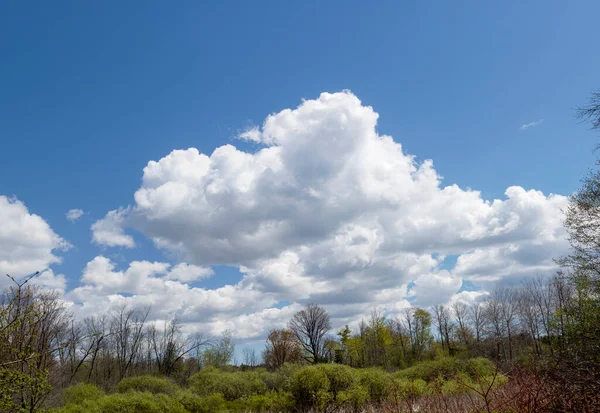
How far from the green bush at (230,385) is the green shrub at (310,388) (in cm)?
530

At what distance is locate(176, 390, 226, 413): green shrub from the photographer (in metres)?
25.5

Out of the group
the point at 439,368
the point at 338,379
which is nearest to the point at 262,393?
the point at 338,379

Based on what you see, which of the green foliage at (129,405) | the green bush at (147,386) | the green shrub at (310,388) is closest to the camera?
the green foliage at (129,405)

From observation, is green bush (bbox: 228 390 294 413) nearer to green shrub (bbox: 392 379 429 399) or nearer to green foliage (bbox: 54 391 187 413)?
green foliage (bbox: 54 391 187 413)

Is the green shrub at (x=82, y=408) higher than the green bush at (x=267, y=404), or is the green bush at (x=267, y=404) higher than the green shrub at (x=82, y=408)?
the green shrub at (x=82, y=408)

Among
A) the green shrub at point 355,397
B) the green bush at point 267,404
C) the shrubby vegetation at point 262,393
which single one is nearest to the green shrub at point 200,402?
the shrubby vegetation at point 262,393

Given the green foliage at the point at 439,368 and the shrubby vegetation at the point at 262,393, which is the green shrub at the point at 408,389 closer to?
the shrubby vegetation at the point at 262,393

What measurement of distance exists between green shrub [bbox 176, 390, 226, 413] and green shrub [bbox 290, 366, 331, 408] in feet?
15.3

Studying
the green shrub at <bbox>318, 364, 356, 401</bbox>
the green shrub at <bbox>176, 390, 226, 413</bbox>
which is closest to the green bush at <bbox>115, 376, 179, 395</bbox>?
the green shrub at <bbox>176, 390, 226, 413</bbox>

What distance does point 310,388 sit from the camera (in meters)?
23.4

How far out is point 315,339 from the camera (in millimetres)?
61562

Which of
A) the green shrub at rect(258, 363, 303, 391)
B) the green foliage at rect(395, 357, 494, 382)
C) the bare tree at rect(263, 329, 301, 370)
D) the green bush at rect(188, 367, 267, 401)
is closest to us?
the green bush at rect(188, 367, 267, 401)

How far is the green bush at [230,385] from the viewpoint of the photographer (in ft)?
93.3

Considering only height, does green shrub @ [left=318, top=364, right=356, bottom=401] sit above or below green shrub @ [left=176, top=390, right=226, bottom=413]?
above
